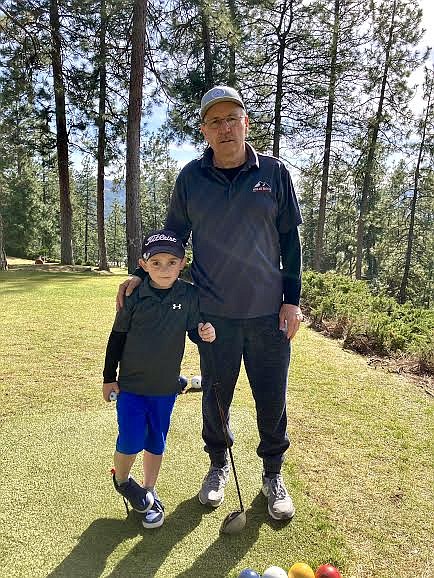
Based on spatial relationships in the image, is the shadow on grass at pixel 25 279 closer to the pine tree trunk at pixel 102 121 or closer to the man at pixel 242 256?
the pine tree trunk at pixel 102 121

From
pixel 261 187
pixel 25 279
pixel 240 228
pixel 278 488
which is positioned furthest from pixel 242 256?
pixel 25 279

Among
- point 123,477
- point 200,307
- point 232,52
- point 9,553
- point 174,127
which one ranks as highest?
point 232,52

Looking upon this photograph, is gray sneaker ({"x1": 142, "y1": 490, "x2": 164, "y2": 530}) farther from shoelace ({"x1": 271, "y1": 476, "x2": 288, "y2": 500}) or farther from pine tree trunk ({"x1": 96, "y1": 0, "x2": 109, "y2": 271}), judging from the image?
pine tree trunk ({"x1": 96, "y1": 0, "x2": 109, "y2": 271})

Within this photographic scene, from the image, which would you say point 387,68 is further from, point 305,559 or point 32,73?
point 305,559

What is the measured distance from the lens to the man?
2291 millimetres

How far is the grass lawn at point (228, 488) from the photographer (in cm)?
219

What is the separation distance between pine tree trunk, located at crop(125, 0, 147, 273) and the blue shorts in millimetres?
9994

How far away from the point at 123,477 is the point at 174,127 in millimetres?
13309

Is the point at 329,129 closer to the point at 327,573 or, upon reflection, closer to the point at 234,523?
the point at 234,523

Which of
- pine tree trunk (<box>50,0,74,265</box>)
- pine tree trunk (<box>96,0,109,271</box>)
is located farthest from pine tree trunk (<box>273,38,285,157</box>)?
pine tree trunk (<box>50,0,74,265</box>)

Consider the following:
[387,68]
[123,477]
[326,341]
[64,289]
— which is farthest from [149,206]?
[123,477]

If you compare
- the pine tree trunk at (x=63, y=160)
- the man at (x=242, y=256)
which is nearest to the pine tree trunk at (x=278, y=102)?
the pine tree trunk at (x=63, y=160)

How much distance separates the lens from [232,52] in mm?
14648

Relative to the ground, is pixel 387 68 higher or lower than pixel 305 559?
higher
